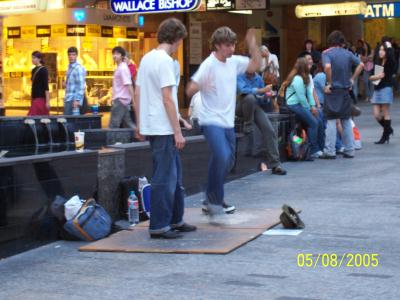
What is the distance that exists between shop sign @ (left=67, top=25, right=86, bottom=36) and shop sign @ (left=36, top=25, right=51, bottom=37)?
20.4 inches

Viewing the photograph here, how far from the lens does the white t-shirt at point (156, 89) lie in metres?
7.34

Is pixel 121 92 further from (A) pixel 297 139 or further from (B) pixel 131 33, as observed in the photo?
(B) pixel 131 33

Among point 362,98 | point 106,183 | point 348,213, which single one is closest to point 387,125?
point 348,213

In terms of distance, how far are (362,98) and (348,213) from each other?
78.2 feet

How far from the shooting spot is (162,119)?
7.37m

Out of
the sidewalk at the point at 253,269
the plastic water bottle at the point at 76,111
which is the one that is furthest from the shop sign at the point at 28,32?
the sidewalk at the point at 253,269

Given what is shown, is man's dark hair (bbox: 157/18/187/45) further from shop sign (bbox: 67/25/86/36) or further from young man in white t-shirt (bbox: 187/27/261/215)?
shop sign (bbox: 67/25/86/36)

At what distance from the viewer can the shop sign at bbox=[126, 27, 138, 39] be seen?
2269 centimetres

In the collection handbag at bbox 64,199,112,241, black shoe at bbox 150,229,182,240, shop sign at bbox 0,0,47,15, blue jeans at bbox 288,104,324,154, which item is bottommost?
black shoe at bbox 150,229,182,240

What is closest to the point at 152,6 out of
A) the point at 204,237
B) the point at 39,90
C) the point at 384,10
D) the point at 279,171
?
the point at 39,90

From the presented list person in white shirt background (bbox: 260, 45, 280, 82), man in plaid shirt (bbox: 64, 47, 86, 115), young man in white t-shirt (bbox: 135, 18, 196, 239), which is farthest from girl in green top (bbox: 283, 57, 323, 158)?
young man in white t-shirt (bbox: 135, 18, 196, 239)

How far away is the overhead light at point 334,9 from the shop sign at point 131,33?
6397mm

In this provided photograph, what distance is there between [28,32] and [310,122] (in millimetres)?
10065
